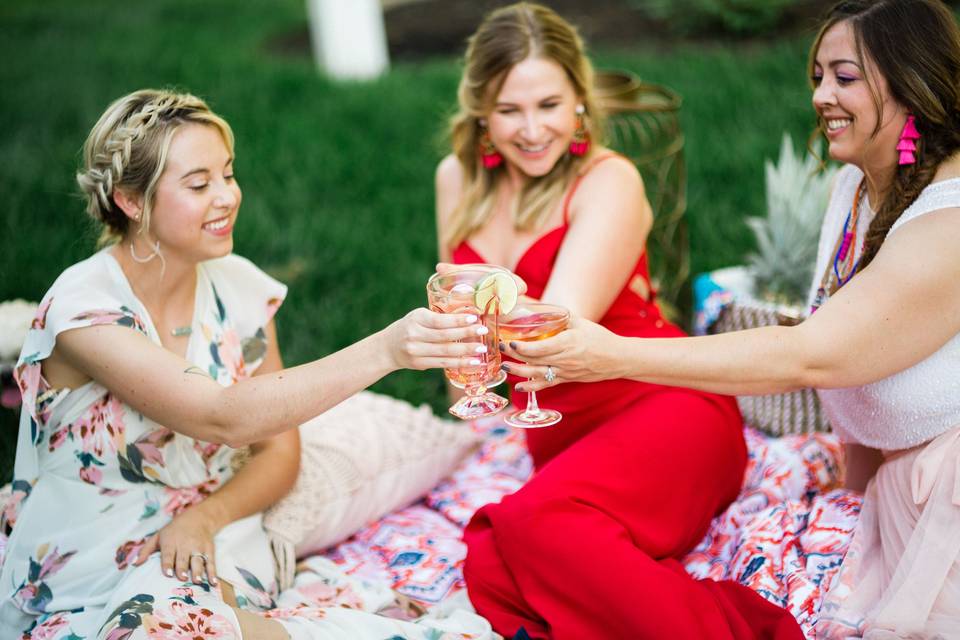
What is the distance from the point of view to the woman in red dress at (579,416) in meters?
3.07

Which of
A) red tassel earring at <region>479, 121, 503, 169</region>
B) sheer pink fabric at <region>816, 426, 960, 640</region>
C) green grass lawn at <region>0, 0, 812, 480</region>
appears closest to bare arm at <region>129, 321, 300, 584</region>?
red tassel earring at <region>479, 121, 503, 169</region>

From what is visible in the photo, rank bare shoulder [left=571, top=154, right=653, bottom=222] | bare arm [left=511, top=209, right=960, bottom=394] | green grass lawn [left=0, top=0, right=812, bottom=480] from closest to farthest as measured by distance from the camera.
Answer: bare arm [left=511, top=209, right=960, bottom=394] < bare shoulder [left=571, top=154, right=653, bottom=222] < green grass lawn [left=0, top=0, right=812, bottom=480]

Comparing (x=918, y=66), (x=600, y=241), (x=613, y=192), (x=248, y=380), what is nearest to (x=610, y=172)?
(x=613, y=192)

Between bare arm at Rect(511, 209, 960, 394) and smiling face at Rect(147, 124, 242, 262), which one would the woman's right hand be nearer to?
bare arm at Rect(511, 209, 960, 394)

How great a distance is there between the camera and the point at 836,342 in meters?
2.84

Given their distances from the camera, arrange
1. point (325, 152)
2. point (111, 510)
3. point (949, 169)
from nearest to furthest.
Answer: point (949, 169)
point (111, 510)
point (325, 152)

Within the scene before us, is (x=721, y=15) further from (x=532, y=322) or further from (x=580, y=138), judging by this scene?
(x=532, y=322)

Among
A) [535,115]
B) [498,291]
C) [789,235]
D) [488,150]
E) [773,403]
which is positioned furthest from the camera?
[789,235]

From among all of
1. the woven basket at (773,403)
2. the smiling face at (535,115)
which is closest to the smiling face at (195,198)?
the smiling face at (535,115)

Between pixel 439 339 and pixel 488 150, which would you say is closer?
pixel 439 339

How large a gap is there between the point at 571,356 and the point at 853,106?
1.10m

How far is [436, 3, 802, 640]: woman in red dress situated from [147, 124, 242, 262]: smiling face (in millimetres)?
1142

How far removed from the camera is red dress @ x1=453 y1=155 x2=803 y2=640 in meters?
3.01

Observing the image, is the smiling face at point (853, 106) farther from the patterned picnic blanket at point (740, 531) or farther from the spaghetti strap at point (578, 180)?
the patterned picnic blanket at point (740, 531)
